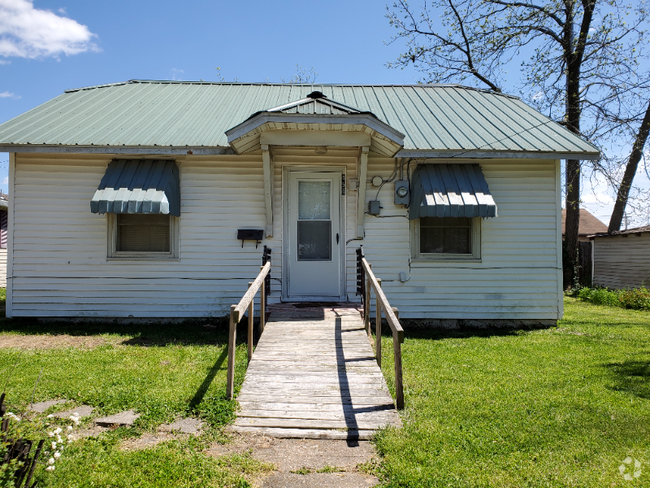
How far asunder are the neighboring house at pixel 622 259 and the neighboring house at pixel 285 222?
909 cm

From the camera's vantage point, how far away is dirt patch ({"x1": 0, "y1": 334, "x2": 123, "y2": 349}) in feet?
20.2

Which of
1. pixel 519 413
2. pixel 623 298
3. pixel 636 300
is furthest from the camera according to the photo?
pixel 623 298

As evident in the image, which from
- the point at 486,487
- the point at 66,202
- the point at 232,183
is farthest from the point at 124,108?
the point at 486,487

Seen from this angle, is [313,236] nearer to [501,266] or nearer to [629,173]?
[501,266]

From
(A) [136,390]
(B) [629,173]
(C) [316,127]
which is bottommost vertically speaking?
(A) [136,390]

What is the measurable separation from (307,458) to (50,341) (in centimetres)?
503

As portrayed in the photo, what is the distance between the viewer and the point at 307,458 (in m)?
3.20

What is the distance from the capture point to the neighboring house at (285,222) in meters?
7.26

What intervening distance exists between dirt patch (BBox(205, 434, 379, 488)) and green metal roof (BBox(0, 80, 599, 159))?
15.8 ft

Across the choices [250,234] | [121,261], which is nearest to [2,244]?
[121,261]

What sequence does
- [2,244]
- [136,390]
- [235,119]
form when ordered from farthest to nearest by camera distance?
[2,244]
[235,119]
[136,390]

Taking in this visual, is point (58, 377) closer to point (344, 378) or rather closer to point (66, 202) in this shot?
point (344, 378)

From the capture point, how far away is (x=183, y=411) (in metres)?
3.87

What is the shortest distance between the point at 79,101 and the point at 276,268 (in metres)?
5.51
